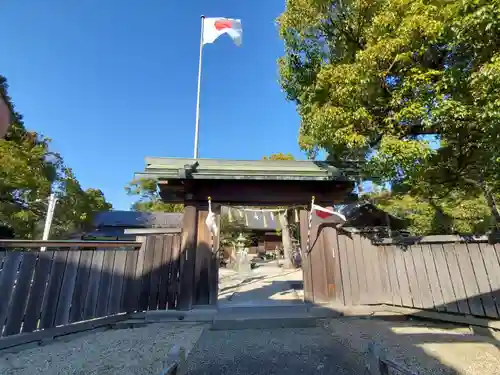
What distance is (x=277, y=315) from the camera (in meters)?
4.93

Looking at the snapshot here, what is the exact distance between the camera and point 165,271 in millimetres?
5152

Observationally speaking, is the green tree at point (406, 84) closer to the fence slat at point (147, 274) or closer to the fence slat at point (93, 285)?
the fence slat at point (147, 274)

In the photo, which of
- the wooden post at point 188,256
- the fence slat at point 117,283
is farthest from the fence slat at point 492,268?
the fence slat at point 117,283

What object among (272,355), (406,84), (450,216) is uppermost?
(406,84)

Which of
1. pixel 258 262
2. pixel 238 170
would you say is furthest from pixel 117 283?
pixel 258 262

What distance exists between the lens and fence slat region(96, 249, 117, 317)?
4434 millimetres

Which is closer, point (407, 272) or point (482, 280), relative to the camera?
point (482, 280)

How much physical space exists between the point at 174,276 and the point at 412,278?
15.6ft

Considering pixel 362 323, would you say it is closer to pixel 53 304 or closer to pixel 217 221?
pixel 217 221

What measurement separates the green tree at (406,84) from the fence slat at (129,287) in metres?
4.58

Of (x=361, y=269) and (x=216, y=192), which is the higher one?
(x=216, y=192)

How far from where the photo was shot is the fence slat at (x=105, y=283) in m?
4.43

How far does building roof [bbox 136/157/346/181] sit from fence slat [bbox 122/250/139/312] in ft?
5.84

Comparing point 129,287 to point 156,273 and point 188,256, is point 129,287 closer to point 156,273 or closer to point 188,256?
point 156,273
